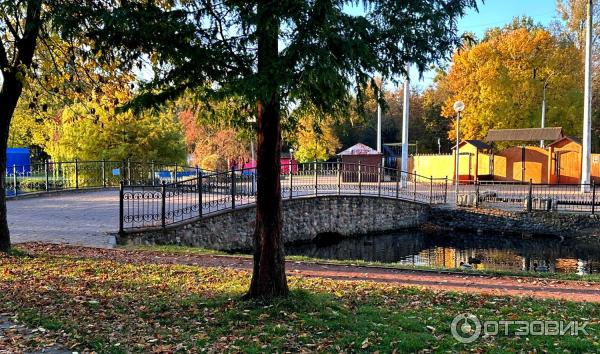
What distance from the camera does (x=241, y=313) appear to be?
550 centimetres

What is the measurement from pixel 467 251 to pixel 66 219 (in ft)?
41.1

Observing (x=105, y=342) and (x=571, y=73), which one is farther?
(x=571, y=73)

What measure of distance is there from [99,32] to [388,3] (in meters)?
2.73

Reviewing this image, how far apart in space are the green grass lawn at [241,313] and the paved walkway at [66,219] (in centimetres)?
321

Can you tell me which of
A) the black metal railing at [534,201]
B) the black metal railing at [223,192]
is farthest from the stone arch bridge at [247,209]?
the black metal railing at [534,201]

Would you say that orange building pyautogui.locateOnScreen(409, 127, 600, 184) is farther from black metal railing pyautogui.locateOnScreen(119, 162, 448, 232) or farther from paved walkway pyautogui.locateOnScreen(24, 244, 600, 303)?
paved walkway pyautogui.locateOnScreen(24, 244, 600, 303)

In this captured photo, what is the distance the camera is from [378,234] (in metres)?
20.6

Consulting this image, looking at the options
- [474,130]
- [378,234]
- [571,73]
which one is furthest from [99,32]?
[571,73]

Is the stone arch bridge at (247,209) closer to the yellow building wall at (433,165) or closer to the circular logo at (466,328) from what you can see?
the circular logo at (466,328)

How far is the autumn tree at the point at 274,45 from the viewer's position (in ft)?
12.7

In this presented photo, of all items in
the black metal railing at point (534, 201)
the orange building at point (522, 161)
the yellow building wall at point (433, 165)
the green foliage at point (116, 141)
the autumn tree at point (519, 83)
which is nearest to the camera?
the black metal railing at point (534, 201)

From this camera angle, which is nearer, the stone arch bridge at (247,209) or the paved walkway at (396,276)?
the paved walkway at (396,276)

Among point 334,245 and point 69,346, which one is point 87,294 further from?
point 334,245

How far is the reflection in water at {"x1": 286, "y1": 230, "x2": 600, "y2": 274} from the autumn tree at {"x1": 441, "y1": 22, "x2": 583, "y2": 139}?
19.4 meters
